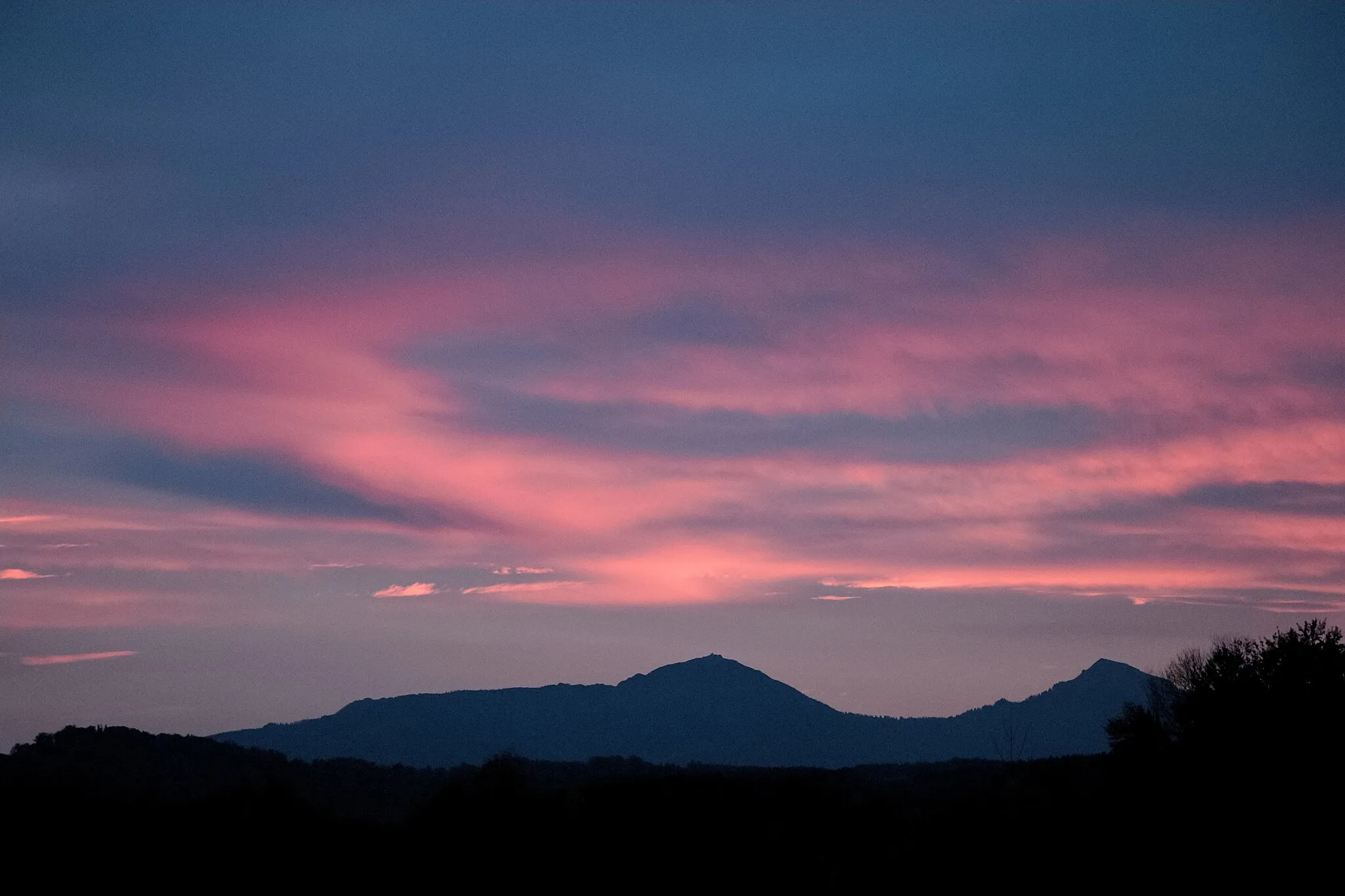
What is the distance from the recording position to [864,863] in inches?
2046

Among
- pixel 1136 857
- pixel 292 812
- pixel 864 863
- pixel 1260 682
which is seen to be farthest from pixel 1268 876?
pixel 292 812

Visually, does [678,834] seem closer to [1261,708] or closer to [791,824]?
[791,824]

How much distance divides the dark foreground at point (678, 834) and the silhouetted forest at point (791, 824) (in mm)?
139

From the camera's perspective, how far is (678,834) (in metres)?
54.9

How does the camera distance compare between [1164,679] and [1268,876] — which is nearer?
[1268,876]

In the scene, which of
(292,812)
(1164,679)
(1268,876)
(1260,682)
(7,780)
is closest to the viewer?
(1268,876)

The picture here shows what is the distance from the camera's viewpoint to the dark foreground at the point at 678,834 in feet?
153

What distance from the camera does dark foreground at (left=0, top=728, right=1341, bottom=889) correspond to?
46.7m

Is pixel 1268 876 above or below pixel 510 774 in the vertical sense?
below

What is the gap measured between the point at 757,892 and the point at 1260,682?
40.3 metres

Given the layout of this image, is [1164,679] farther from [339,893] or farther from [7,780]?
[7,780]

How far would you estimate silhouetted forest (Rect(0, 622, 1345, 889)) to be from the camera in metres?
47.3

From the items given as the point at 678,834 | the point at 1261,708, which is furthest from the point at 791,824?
the point at 1261,708

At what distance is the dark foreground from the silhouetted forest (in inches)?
5.5
